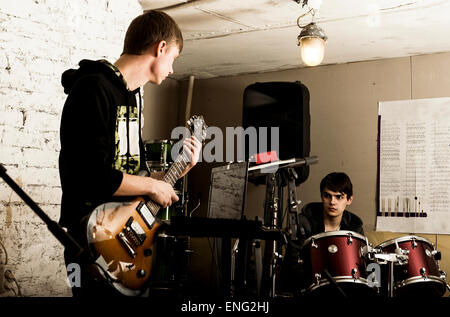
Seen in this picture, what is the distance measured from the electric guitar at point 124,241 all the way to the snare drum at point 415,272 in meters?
2.14

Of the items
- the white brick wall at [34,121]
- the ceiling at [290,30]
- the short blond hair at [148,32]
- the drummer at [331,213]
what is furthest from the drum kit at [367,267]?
the short blond hair at [148,32]

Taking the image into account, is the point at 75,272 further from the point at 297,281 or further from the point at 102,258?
the point at 297,281

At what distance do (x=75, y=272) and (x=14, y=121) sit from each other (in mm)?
1527

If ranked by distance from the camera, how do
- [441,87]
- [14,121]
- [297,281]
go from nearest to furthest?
1. [14,121]
2. [297,281]
3. [441,87]

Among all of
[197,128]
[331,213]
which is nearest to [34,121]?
[197,128]

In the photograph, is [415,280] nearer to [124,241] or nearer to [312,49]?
[312,49]

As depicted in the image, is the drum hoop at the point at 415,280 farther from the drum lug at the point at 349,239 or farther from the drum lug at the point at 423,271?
the drum lug at the point at 349,239

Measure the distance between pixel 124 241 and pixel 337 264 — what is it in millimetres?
1931

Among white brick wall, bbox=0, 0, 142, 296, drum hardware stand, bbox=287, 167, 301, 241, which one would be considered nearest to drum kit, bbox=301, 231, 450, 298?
drum hardware stand, bbox=287, 167, 301, 241

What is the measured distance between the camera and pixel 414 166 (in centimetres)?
490

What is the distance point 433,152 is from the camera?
4840 mm

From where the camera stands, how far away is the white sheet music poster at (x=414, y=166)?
478 centimetres
